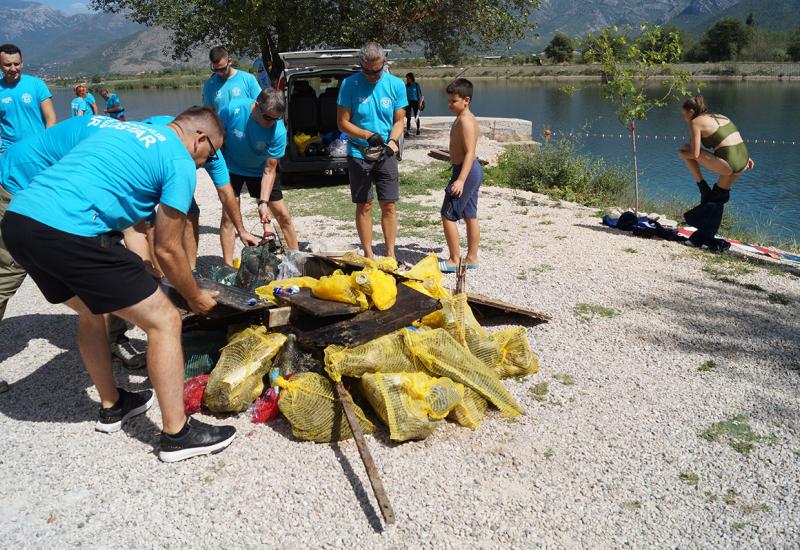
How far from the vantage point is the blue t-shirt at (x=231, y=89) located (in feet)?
20.4

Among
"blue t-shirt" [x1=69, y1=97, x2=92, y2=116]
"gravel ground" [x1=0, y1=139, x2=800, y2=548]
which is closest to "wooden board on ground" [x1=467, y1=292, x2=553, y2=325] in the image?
"gravel ground" [x1=0, y1=139, x2=800, y2=548]

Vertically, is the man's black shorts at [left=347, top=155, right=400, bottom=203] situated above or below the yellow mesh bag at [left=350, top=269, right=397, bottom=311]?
above

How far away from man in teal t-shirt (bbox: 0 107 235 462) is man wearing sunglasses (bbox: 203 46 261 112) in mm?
3219

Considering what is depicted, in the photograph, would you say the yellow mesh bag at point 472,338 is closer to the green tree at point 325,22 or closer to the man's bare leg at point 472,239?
the man's bare leg at point 472,239

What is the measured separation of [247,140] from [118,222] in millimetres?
2989

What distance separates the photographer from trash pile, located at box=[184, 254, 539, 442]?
3.50 m

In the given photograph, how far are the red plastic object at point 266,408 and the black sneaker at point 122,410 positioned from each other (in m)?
0.70

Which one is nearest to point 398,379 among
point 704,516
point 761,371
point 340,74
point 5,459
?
point 704,516

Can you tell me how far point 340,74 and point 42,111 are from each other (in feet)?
19.5

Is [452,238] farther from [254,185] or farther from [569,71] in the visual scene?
[569,71]

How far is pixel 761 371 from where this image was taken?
14.1ft

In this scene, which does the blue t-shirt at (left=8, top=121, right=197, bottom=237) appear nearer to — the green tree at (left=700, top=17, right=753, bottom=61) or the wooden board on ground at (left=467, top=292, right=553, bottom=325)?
the wooden board on ground at (left=467, top=292, right=553, bottom=325)

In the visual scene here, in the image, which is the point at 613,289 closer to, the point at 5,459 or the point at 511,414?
the point at 511,414

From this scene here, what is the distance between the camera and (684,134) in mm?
22672
